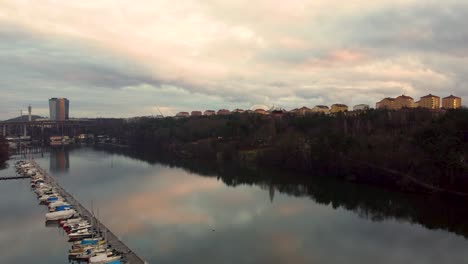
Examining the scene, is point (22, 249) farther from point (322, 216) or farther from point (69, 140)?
point (69, 140)

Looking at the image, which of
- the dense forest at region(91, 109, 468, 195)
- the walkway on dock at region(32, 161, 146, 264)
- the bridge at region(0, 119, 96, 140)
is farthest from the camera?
the bridge at region(0, 119, 96, 140)

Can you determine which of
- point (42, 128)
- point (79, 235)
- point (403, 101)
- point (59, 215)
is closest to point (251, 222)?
point (79, 235)

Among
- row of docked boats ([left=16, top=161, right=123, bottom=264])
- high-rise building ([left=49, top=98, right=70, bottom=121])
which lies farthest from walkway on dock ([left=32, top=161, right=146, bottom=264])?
high-rise building ([left=49, top=98, right=70, bottom=121])

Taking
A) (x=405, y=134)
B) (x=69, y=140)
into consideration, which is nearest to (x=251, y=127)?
(x=405, y=134)

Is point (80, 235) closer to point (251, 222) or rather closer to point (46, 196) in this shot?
point (251, 222)

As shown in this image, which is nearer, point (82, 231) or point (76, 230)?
point (82, 231)

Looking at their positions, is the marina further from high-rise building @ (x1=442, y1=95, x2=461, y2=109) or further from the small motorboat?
high-rise building @ (x1=442, y1=95, x2=461, y2=109)

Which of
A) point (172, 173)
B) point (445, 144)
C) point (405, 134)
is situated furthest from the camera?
point (172, 173)
